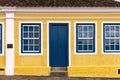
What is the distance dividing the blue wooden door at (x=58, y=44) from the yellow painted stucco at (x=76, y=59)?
0.92ft

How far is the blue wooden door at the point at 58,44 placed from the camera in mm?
19547

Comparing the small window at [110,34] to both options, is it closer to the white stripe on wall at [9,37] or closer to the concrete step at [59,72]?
the concrete step at [59,72]

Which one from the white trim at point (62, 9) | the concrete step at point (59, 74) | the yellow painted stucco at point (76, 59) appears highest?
the white trim at point (62, 9)

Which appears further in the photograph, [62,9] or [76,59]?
[76,59]

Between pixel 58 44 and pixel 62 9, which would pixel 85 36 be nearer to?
pixel 58 44

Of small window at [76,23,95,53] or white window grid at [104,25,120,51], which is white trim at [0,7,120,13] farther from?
white window grid at [104,25,120,51]

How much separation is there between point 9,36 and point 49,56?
2.23 m

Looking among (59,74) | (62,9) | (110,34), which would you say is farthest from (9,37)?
(110,34)

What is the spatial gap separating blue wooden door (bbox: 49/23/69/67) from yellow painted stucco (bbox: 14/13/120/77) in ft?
0.92

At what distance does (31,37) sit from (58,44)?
1.42 metres

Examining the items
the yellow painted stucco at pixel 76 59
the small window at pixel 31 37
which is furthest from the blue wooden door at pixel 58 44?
the small window at pixel 31 37

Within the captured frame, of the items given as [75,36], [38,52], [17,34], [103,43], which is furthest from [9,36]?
[103,43]

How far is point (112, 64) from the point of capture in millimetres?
19406

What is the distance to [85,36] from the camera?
19.5 meters
